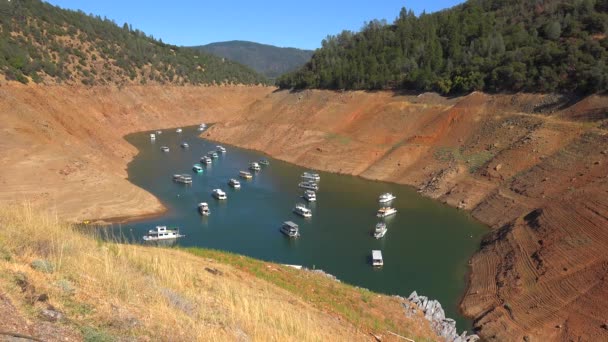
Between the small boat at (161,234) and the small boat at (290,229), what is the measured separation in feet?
27.9

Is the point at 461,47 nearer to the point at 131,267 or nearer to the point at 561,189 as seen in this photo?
the point at 561,189

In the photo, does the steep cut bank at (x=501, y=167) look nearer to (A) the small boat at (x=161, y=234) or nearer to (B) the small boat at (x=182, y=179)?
(B) the small boat at (x=182, y=179)

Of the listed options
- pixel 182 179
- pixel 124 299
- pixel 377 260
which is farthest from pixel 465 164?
pixel 124 299

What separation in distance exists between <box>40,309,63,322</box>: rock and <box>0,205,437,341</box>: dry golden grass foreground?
0.01m

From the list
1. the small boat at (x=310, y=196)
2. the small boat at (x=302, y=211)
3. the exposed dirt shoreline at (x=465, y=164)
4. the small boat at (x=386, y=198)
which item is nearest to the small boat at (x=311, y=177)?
the exposed dirt shoreline at (x=465, y=164)

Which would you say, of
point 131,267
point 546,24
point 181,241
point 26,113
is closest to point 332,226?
point 181,241

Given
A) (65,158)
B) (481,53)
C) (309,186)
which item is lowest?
(309,186)

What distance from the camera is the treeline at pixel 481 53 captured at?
2201 inches

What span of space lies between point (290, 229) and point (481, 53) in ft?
159

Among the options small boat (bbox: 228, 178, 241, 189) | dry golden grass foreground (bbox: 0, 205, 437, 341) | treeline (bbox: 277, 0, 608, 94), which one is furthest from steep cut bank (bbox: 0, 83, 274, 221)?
treeline (bbox: 277, 0, 608, 94)

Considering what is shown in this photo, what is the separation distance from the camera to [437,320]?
23797 mm

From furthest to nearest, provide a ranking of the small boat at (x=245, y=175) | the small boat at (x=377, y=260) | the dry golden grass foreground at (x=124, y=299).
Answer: the small boat at (x=245, y=175)
the small boat at (x=377, y=260)
the dry golden grass foreground at (x=124, y=299)

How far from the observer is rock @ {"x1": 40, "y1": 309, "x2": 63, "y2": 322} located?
7340 millimetres

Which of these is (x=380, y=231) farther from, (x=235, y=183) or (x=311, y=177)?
(x=235, y=183)
